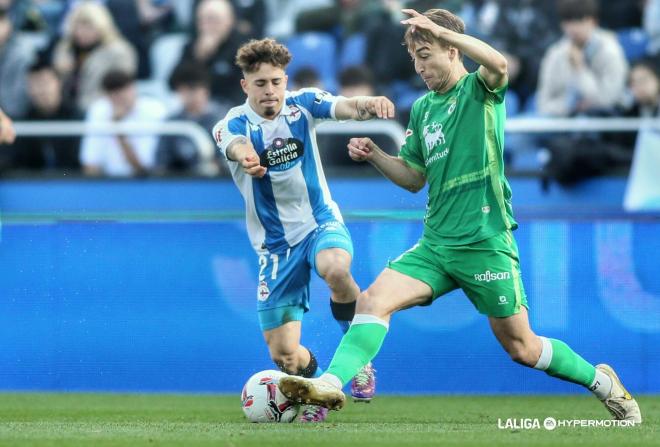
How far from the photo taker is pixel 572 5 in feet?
43.4

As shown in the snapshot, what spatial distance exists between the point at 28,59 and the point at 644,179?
7.17m

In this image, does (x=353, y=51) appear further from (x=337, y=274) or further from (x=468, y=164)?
(x=468, y=164)

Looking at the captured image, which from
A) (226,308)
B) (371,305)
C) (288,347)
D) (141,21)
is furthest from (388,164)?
(141,21)

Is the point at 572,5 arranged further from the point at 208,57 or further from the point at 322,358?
the point at 322,358

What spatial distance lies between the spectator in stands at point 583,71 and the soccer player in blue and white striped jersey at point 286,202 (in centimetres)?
533

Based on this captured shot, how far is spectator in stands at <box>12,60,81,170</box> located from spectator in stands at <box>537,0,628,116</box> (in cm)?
501

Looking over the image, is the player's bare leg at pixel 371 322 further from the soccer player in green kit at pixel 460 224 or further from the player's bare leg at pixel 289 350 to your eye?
the player's bare leg at pixel 289 350

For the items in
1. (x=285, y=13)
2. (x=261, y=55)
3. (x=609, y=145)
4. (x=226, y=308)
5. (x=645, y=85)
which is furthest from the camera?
(x=285, y=13)

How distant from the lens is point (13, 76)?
593 inches

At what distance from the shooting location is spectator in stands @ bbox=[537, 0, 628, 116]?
13.3 metres

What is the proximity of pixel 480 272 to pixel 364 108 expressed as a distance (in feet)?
4.14

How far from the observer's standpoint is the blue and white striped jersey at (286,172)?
8547mm

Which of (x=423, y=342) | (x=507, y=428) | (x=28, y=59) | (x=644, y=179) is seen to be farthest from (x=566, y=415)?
(x=28, y=59)

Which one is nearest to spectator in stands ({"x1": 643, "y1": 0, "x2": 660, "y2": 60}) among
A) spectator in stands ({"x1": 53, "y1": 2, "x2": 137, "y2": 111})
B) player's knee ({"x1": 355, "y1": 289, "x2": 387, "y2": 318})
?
spectator in stands ({"x1": 53, "y1": 2, "x2": 137, "y2": 111})
